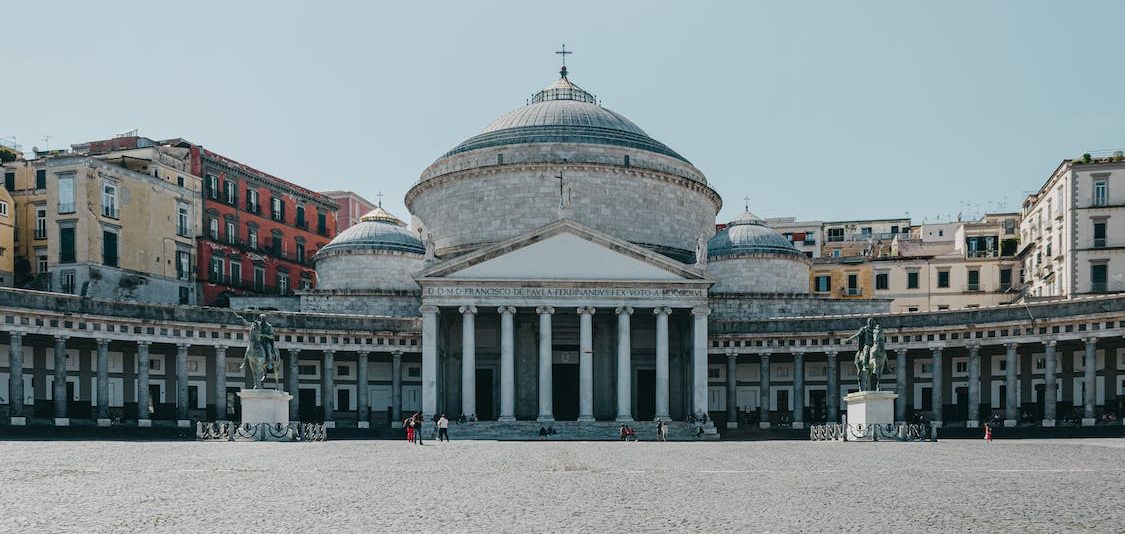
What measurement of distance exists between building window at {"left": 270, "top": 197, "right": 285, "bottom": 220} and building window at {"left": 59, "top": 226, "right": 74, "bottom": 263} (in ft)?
63.2

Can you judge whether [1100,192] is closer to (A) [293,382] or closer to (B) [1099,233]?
(B) [1099,233]

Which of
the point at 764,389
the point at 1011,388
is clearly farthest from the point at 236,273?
the point at 1011,388

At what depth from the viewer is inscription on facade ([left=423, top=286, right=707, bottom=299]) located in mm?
59562

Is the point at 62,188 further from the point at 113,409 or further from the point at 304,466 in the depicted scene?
the point at 304,466

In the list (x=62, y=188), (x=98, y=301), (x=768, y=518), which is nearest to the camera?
(x=768, y=518)

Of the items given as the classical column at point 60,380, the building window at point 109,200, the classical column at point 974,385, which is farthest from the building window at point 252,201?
the classical column at point 974,385

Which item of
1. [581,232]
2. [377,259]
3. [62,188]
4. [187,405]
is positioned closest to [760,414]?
[581,232]

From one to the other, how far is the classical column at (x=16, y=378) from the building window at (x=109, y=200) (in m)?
13.6

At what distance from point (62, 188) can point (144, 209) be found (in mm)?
5225

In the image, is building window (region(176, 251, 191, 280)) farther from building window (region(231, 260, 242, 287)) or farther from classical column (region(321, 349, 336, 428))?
classical column (region(321, 349, 336, 428))

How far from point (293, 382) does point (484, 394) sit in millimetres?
10249

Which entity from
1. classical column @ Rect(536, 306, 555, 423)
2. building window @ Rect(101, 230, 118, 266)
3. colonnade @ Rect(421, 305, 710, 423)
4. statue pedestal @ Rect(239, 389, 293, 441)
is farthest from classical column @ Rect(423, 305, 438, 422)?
building window @ Rect(101, 230, 118, 266)

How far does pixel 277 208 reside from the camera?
83125 mm

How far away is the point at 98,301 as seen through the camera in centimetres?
5622
